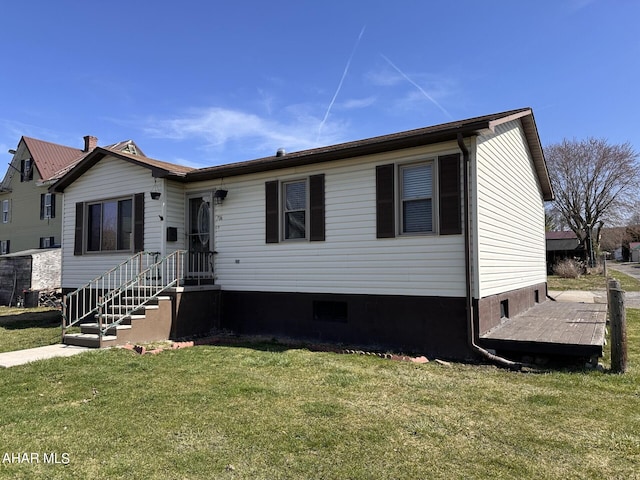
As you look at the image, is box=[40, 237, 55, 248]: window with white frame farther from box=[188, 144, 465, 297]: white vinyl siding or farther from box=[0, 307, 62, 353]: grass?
box=[188, 144, 465, 297]: white vinyl siding

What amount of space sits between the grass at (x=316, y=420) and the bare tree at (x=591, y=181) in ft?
126

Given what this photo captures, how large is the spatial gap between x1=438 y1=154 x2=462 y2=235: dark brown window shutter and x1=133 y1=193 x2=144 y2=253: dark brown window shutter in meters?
6.68

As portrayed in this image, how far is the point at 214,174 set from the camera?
368 inches

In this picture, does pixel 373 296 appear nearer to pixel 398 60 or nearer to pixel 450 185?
pixel 450 185

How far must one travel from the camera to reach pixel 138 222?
32.8 ft

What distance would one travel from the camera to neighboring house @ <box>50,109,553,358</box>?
6.89 m

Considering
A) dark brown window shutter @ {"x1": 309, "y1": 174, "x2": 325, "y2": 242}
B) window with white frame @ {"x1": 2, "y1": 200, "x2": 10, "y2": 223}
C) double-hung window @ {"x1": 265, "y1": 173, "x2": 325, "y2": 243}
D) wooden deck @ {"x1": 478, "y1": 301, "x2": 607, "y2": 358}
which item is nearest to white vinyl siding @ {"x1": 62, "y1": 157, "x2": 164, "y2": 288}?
double-hung window @ {"x1": 265, "y1": 173, "x2": 325, "y2": 243}

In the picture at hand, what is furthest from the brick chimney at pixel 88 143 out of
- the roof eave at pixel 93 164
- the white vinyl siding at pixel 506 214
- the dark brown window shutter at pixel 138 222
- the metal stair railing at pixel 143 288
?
the white vinyl siding at pixel 506 214

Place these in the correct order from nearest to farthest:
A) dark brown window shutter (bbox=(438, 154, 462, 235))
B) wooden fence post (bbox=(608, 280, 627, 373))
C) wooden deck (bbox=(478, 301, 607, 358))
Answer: wooden fence post (bbox=(608, 280, 627, 373)) < wooden deck (bbox=(478, 301, 607, 358)) < dark brown window shutter (bbox=(438, 154, 462, 235))

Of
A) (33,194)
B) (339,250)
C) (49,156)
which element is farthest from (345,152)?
(49,156)

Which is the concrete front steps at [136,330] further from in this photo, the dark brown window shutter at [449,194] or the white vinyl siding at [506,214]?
the white vinyl siding at [506,214]

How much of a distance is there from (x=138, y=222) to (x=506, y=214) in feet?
26.3

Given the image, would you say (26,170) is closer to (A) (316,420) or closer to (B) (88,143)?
(B) (88,143)

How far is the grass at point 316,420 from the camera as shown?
3098 millimetres
